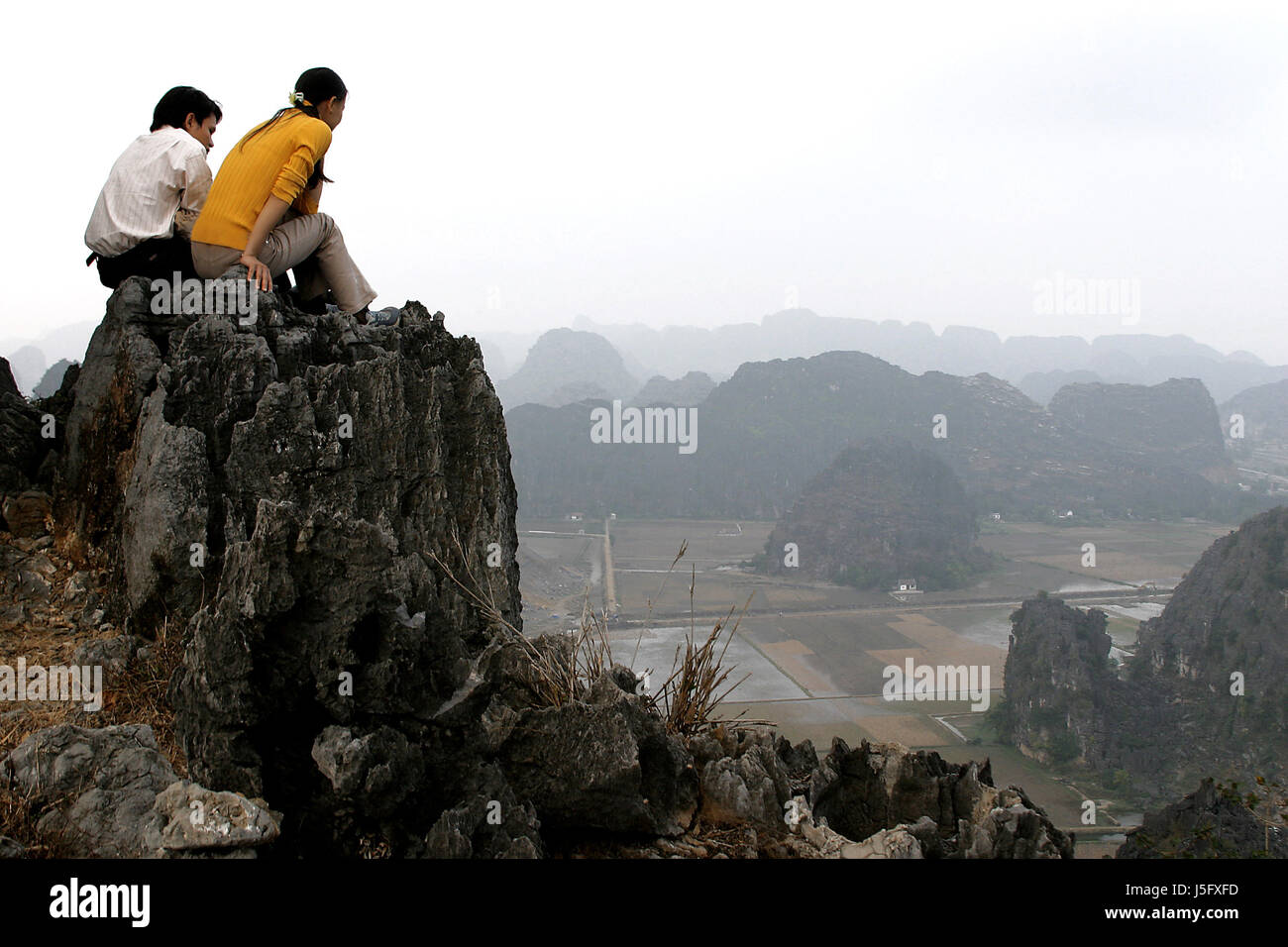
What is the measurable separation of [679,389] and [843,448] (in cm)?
4656

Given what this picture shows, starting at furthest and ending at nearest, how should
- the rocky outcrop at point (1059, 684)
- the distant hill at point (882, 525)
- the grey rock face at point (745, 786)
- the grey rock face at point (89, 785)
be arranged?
the distant hill at point (882, 525)
the rocky outcrop at point (1059, 684)
the grey rock face at point (745, 786)
the grey rock face at point (89, 785)

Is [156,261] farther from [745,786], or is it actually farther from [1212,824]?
[1212,824]

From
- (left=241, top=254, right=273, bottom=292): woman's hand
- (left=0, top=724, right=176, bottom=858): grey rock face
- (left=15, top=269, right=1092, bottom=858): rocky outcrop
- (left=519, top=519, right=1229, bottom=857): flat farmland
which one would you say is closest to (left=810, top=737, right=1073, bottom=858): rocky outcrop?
(left=15, top=269, right=1092, bottom=858): rocky outcrop

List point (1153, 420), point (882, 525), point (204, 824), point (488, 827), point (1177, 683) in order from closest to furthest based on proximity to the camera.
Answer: point (204, 824) < point (488, 827) < point (1177, 683) < point (882, 525) < point (1153, 420)

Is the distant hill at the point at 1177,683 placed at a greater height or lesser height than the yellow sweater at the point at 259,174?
lesser


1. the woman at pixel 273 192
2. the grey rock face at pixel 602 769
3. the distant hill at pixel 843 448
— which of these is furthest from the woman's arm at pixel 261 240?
the distant hill at pixel 843 448

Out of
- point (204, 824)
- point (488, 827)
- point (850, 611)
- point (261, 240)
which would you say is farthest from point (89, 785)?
point (850, 611)

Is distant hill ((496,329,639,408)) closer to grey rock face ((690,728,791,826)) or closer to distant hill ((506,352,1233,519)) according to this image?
distant hill ((506,352,1233,519))

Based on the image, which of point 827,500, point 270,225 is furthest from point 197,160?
point 827,500

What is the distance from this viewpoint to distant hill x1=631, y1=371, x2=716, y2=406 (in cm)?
14162

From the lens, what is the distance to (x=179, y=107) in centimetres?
546

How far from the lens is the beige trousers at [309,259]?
5297mm

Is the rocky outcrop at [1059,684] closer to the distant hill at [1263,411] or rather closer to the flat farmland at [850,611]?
the flat farmland at [850,611]
